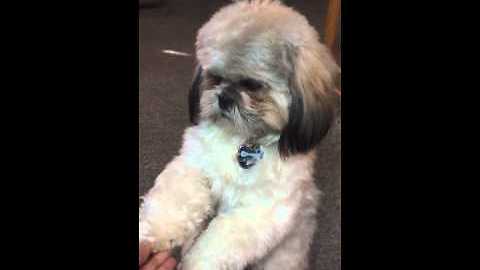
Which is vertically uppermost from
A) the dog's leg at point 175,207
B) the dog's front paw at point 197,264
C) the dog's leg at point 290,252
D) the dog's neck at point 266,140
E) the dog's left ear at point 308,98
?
the dog's left ear at point 308,98

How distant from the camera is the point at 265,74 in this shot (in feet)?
3.32

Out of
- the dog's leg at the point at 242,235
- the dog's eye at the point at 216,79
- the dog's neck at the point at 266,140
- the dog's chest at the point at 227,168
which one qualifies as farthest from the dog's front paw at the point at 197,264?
the dog's eye at the point at 216,79

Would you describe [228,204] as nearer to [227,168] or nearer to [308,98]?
[227,168]

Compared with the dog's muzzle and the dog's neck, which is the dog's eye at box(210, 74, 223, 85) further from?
the dog's neck

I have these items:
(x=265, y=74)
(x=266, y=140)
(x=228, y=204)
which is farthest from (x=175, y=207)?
(x=265, y=74)

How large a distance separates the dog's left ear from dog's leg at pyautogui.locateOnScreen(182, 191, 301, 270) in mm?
135

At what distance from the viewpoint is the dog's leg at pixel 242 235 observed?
39.1 inches

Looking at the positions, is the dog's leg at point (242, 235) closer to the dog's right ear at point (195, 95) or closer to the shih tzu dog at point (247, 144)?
the shih tzu dog at point (247, 144)

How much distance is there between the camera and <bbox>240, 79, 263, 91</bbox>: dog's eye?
1019 mm

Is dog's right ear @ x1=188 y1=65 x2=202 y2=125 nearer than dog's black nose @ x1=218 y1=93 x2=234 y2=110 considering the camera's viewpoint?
No

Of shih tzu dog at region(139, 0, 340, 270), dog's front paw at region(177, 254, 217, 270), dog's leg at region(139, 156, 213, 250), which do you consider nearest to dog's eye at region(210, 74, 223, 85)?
shih tzu dog at region(139, 0, 340, 270)
